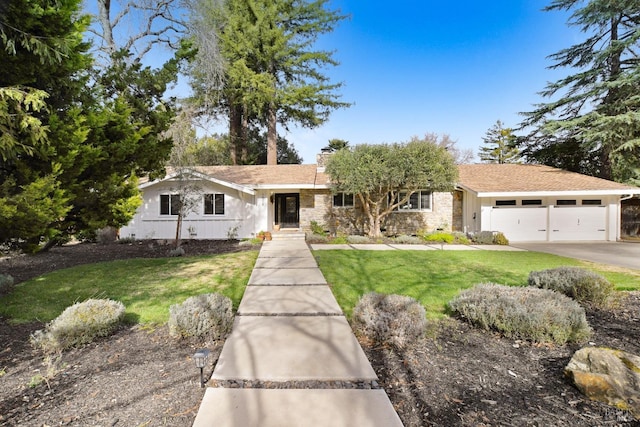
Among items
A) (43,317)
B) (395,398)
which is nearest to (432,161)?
(395,398)

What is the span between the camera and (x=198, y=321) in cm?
366

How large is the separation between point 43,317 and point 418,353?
5.33 metres

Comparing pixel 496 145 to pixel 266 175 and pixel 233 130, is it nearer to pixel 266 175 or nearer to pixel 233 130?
pixel 233 130

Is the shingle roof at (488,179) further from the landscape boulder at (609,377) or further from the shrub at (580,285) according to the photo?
the landscape boulder at (609,377)

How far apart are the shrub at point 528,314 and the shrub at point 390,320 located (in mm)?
830

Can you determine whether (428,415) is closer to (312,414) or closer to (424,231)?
(312,414)

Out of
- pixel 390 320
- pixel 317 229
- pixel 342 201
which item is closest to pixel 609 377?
pixel 390 320

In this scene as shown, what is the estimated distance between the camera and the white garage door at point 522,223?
47.4ft

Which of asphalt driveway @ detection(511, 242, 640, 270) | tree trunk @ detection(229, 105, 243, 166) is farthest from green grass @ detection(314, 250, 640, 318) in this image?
tree trunk @ detection(229, 105, 243, 166)

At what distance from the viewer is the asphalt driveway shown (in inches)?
367

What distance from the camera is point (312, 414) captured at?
230cm

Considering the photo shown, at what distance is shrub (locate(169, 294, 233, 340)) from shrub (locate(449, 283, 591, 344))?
10.7 ft

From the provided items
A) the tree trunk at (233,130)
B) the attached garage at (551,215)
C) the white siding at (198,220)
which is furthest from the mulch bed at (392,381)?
the tree trunk at (233,130)

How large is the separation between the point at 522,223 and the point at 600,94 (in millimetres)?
10219
